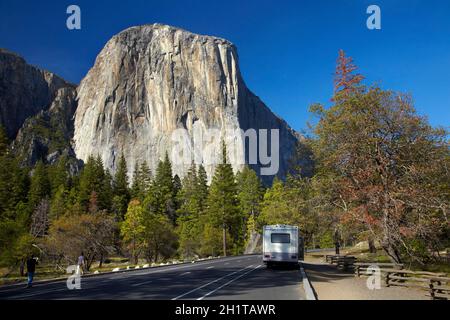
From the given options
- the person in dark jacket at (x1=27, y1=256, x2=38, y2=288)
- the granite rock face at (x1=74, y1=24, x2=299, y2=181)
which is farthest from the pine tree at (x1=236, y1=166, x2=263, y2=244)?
the person in dark jacket at (x1=27, y1=256, x2=38, y2=288)

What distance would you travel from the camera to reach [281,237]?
92.6ft

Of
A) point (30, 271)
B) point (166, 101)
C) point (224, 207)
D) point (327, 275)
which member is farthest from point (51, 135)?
point (327, 275)

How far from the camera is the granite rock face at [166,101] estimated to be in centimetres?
14550

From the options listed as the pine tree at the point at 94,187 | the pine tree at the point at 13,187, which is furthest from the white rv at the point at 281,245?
the pine tree at the point at 94,187

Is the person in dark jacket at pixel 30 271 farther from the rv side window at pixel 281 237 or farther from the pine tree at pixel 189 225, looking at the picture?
the pine tree at pixel 189 225

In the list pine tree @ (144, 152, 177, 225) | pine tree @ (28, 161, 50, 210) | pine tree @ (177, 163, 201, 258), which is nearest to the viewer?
pine tree @ (177, 163, 201, 258)

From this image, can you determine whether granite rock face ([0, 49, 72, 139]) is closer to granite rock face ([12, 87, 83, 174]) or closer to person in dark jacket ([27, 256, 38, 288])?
granite rock face ([12, 87, 83, 174])

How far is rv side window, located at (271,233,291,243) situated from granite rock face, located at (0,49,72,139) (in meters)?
153

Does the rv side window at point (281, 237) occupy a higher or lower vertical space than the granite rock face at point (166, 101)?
lower

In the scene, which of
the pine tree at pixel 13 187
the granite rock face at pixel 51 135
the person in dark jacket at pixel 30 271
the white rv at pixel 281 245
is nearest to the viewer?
the person in dark jacket at pixel 30 271

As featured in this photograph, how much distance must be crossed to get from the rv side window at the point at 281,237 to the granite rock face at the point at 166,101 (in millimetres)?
110760

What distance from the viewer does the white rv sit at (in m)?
27.7
